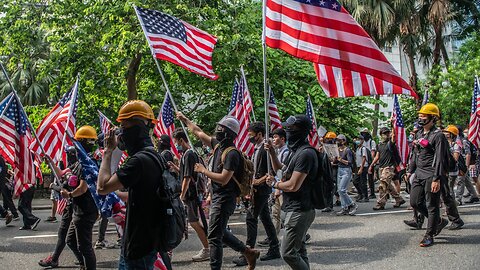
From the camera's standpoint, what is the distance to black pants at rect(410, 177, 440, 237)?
324 inches

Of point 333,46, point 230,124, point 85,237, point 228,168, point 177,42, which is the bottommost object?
point 85,237

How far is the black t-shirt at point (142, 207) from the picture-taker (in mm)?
Answer: 4383

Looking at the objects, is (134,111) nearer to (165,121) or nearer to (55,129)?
(55,129)

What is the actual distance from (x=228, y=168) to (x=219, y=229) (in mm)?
663

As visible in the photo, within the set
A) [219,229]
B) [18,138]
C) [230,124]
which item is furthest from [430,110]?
[18,138]

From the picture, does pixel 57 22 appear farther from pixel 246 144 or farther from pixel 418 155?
pixel 418 155

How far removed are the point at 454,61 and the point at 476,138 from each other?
63.6 ft

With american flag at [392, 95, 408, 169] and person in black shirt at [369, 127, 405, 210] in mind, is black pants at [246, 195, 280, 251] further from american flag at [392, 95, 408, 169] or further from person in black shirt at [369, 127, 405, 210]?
american flag at [392, 95, 408, 169]

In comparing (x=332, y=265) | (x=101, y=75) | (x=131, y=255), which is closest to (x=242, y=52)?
(x=101, y=75)

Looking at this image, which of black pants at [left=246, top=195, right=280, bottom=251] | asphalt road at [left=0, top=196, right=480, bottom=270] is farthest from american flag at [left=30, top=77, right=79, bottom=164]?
black pants at [left=246, top=195, right=280, bottom=251]

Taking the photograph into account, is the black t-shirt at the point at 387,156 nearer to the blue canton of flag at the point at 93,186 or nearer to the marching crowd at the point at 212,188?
the marching crowd at the point at 212,188

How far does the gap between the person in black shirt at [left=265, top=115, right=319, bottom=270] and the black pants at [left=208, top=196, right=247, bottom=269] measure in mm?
917

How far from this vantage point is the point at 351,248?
8.62 meters

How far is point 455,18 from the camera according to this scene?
102ft
